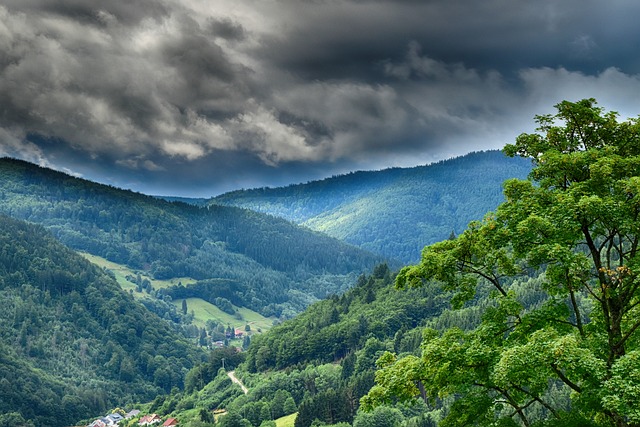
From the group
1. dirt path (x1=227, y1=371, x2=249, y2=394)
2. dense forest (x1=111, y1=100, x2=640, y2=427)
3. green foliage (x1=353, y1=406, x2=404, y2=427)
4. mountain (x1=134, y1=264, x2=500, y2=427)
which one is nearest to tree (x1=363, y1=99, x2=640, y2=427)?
dense forest (x1=111, y1=100, x2=640, y2=427)

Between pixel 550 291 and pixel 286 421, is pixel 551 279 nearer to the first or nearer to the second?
pixel 550 291

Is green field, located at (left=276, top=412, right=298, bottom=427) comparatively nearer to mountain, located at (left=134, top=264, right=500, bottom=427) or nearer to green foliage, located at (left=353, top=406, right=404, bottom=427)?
mountain, located at (left=134, top=264, right=500, bottom=427)

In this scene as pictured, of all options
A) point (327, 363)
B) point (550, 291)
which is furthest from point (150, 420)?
point (550, 291)

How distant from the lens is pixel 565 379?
1792 centimetres

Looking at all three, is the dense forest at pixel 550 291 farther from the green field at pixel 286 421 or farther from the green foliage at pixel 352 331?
the green foliage at pixel 352 331

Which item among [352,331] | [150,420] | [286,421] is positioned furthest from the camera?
[150,420]

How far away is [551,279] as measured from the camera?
20.9 meters

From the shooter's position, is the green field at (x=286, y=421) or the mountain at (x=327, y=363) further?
the green field at (x=286, y=421)

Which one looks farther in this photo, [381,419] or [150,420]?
[150,420]

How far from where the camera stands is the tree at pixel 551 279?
17.3m

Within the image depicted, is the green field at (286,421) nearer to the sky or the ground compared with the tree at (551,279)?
nearer to the ground

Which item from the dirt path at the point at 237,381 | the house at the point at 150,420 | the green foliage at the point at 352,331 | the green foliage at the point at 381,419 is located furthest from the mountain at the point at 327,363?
the green foliage at the point at 381,419

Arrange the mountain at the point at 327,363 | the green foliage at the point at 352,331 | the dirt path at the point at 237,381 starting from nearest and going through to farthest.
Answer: the mountain at the point at 327,363
the dirt path at the point at 237,381
the green foliage at the point at 352,331

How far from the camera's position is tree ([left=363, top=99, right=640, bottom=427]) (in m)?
17.3
